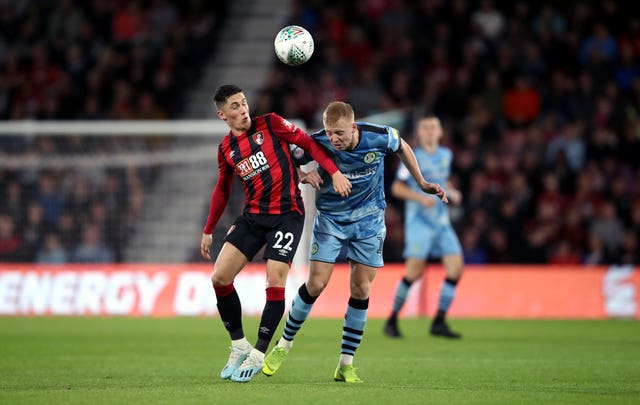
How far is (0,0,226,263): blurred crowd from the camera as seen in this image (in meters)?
17.7

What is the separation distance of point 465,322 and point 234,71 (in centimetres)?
951

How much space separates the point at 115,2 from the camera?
22.4 m

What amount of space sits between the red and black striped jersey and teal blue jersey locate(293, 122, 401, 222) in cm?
18

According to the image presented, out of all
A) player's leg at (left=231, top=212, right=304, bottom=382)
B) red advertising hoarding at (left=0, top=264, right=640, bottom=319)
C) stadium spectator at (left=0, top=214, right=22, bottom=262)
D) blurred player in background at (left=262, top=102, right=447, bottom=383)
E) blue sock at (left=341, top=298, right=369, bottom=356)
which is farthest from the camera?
stadium spectator at (left=0, top=214, right=22, bottom=262)

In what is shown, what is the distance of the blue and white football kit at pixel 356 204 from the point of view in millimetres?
8391

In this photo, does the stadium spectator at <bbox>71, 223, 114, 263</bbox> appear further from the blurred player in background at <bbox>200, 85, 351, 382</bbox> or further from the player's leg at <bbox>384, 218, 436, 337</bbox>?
the blurred player in background at <bbox>200, 85, 351, 382</bbox>

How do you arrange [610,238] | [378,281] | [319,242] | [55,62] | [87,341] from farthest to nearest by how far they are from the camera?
[55,62]
[610,238]
[378,281]
[87,341]
[319,242]

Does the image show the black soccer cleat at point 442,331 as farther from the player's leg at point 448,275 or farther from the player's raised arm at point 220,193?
the player's raised arm at point 220,193

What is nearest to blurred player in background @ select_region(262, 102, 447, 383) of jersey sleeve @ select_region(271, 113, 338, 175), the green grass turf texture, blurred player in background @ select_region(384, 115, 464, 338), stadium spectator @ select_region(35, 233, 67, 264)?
jersey sleeve @ select_region(271, 113, 338, 175)

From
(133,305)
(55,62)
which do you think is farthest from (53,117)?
(133,305)

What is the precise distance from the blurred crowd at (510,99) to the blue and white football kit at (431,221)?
4595 mm

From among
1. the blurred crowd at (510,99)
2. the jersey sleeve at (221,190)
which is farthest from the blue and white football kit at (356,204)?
the blurred crowd at (510,99)

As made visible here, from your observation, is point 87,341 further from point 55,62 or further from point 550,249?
point 55,62

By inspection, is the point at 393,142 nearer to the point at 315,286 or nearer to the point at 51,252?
the point at 315,286
